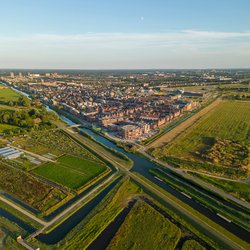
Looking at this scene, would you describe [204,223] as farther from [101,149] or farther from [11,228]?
[101,149]

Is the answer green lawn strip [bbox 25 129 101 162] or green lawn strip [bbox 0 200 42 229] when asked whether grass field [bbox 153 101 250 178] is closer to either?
green lawn strip [bbox 25 129 101 162]

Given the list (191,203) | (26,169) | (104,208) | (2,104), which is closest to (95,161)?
(26,169)

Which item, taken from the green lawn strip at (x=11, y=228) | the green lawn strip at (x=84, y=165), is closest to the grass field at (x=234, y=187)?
the green lawn strip at (x=84, y=165)

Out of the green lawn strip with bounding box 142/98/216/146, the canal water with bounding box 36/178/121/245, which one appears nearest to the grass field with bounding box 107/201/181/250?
the canal water with bounding box 36/178/121/245

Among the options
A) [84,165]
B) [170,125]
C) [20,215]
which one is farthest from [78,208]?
[170,125]

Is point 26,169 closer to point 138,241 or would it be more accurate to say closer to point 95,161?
point 95,161
